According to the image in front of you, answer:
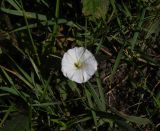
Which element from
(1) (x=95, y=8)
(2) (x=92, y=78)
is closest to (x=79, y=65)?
(2) (x=92, y=78)

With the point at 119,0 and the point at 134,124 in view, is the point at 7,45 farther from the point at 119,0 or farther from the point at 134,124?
the point at 134,124

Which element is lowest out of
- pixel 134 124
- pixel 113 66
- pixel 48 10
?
pixel 134 124

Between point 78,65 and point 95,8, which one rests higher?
point 95,8

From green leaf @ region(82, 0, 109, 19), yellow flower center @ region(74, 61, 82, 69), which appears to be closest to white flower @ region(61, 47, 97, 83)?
yellow flower center @ region(74, 61, 82, 69)

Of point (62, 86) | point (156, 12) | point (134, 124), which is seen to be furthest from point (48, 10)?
point (134, 124)

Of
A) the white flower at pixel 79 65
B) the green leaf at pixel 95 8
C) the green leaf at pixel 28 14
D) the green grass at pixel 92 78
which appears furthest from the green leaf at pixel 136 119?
the green leaf at pixel 28 14

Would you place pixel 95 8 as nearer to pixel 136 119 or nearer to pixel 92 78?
pixel 92 78
